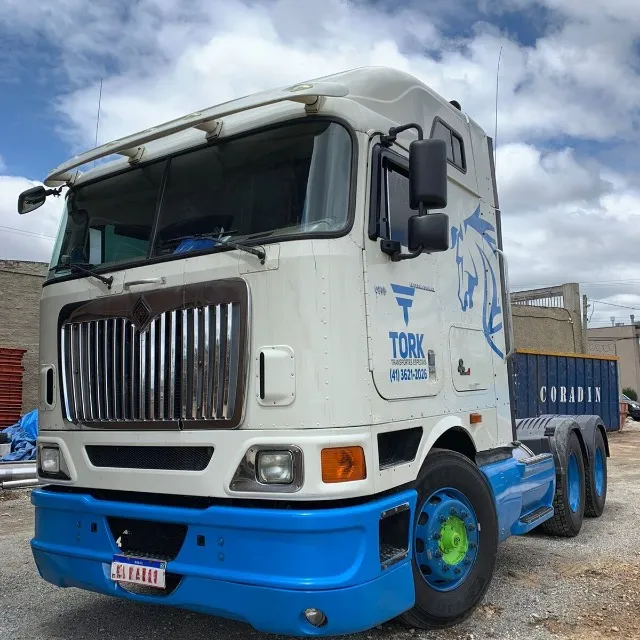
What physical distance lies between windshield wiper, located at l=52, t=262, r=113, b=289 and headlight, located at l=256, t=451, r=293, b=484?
1.44m

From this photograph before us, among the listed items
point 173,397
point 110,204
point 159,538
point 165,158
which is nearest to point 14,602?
point 159,538

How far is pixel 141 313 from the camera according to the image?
378 cm

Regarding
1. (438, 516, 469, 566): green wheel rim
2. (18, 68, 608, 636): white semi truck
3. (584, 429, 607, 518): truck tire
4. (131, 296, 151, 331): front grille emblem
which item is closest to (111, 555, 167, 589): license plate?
(18, 68, 608, 636): white semi truck

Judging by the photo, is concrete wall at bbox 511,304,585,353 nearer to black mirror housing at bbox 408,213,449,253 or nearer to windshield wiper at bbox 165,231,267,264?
black mirror housing at bbox 408,213,449,253

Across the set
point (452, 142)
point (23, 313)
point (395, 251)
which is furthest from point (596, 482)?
point (23, 313)

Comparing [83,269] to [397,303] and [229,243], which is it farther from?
[397,303]

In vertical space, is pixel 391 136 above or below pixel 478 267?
above

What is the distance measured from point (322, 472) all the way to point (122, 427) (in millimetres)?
1245

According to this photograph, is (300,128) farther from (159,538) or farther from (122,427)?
(159,538)

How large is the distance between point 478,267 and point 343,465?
2223mm

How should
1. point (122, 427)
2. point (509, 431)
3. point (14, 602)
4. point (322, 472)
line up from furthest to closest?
1. point (509, 431)
2. point (14, 602)
3. point (122, 427)
4. point (322, 472)

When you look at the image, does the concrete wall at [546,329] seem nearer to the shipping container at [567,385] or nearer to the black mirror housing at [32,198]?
the shipping container at [567,385]

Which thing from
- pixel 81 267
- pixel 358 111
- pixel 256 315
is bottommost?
pixel 256 315

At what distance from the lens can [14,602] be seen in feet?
15.6
